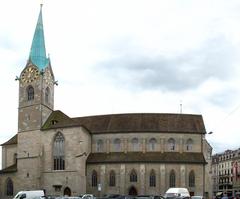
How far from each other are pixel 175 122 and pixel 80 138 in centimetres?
1691

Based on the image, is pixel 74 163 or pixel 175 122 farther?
pixel 175 122

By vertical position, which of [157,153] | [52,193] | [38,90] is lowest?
[52,193]

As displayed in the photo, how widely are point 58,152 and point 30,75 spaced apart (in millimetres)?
14288

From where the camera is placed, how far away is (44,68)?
8706cm

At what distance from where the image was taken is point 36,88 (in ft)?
282

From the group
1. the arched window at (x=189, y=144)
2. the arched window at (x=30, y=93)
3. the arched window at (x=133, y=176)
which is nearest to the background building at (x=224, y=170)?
the arched window at (x=189, y=144)

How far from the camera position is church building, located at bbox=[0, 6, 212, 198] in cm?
8144

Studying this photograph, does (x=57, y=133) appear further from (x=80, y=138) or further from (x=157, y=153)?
(x=157, y=153)

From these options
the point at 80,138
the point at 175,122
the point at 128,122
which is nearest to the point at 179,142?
the point at 175,122

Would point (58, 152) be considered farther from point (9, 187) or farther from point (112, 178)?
point (9, 187)

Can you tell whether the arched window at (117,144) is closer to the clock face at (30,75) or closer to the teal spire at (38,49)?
the clock face at (30,75)

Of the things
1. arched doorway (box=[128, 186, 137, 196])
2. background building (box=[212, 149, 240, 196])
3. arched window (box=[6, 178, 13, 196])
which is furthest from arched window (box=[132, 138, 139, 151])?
background building (box=[212, 149, 240, 196])

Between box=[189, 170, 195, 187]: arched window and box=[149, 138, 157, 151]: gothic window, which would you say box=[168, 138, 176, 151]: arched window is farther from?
box=[189, 170, 195, 187]: arched window

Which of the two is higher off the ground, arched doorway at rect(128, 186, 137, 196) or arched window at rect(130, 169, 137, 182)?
arched window at rect(130, 169, 137, 182)
